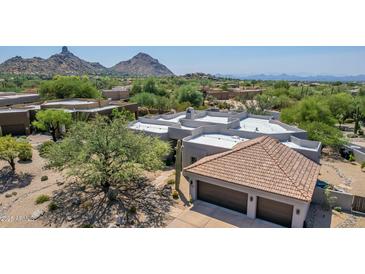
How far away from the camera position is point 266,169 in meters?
16.2

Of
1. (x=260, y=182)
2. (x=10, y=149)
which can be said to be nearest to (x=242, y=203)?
(x=260, y=182)

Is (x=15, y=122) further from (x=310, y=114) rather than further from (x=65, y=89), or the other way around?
(x=310, y=114)

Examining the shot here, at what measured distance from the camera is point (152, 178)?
22.4m

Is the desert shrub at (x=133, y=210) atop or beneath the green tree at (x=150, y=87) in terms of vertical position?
beneath

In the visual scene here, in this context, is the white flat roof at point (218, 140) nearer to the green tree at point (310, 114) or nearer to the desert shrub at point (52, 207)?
the desert shrub at point (52, 207)

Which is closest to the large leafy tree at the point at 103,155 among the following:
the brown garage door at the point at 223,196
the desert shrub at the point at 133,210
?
the desert shrub at the point at 133,210

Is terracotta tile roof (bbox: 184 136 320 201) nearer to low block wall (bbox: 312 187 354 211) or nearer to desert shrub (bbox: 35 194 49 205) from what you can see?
low block wall (bbox: 312 187 354 211)

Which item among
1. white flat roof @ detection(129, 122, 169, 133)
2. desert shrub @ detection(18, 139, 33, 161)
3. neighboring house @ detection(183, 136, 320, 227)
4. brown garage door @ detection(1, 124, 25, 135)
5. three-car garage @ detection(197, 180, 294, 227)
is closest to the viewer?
neighboring house @ detection(183, 136, 320, 227)

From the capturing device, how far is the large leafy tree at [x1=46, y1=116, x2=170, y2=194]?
1742 centimetres

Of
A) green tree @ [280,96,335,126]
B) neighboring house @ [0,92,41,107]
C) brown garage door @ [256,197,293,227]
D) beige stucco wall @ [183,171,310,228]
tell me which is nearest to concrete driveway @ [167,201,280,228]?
brown garage door @ [256,197,293,227]

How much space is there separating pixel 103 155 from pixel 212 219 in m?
8.59

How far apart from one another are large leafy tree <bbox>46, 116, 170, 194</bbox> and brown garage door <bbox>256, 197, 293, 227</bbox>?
7.70 meters

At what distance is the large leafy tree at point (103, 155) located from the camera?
1742 centimetres

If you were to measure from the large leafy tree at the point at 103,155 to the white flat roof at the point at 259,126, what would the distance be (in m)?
13.8
